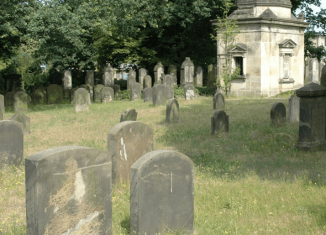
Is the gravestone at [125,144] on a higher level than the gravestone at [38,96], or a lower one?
lower

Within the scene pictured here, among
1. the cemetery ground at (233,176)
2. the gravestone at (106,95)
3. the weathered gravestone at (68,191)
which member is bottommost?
the cemetery ground at (233,176)

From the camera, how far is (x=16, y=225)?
20.9 ft

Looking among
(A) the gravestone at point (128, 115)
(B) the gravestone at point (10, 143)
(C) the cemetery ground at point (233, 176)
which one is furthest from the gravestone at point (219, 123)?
(B) the gravestone at point (10, 143)

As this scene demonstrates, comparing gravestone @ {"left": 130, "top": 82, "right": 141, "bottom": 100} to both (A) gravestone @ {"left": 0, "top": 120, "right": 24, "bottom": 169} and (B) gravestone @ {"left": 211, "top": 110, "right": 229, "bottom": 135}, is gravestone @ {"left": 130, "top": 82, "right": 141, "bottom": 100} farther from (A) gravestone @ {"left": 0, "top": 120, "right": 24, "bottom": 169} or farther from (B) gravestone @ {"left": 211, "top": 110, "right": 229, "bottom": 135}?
(A) gravestone @ {"left": 0, "top": 120, "right": 24, "bottom": 169}

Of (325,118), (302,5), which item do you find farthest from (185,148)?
(302,5)

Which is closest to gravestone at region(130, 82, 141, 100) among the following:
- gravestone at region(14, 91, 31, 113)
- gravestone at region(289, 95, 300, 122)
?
gravestone at region(14, 91, 31, 113)

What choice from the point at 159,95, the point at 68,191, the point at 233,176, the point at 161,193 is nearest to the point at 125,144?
the point at 233,176

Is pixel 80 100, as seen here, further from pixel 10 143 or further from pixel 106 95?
pixel 10 143

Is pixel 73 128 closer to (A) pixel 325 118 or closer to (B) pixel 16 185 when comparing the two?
(B) pixel 16 185

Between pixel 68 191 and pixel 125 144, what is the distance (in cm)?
282

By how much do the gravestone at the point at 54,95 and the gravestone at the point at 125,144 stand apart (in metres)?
17.5

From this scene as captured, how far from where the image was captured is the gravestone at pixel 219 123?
1285 cm

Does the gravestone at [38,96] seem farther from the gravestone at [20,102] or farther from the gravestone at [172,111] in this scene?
the gravestone at [172,111]

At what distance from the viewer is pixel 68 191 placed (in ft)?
16.7
